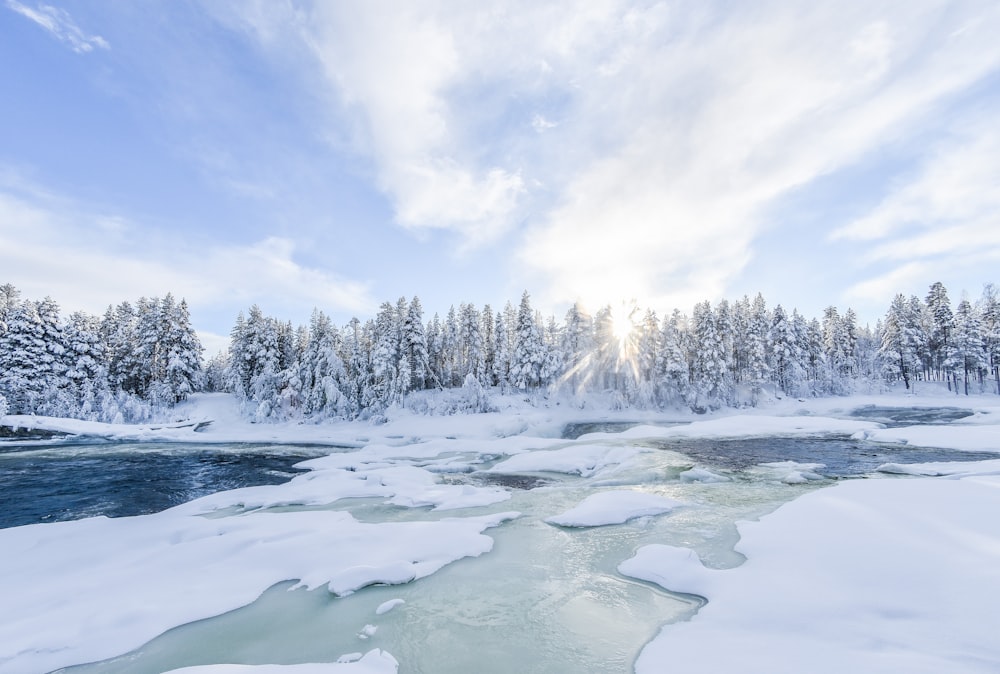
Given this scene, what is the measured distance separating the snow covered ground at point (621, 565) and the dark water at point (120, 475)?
3476 mm

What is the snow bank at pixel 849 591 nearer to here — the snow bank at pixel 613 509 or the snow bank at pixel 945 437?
the snow bank at pixel 613 509

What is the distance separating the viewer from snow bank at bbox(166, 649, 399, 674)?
193 inches

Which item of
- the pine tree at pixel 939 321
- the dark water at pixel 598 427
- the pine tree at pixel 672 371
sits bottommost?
the dark water at pixel 598 427

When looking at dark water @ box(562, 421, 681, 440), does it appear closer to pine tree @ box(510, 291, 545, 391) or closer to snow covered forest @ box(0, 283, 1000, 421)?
snow covered forest @ box(0, 283, 1000, 421)

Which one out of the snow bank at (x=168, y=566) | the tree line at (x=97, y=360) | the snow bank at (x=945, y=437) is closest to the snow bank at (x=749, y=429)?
the snow bank at (x=945, y=437)

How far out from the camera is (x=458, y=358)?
69.1 m

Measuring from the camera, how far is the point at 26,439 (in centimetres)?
3300

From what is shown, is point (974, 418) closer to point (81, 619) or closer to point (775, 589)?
point (775, 589)

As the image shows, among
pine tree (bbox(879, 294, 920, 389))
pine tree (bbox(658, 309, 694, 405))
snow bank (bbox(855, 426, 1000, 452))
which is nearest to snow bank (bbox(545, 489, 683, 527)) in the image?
snow bank (bbox(855, 426, 1000, 452))

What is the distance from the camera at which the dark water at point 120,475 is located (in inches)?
579

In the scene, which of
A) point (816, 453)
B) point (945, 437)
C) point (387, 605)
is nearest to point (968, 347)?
point (945, 437)

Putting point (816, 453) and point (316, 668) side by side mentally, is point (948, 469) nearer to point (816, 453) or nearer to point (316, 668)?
point (816, 453)

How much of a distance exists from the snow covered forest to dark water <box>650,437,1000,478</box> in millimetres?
25314

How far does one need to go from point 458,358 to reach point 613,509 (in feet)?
Result: 191
